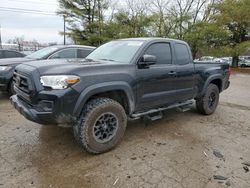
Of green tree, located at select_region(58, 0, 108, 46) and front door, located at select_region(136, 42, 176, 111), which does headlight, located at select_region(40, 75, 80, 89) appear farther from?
green tree, located at select_region(58, 0, 108, 46)

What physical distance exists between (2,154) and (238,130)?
435 centimetres

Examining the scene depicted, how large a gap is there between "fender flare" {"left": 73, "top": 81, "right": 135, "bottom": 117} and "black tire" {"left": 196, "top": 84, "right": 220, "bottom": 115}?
2.42 meters

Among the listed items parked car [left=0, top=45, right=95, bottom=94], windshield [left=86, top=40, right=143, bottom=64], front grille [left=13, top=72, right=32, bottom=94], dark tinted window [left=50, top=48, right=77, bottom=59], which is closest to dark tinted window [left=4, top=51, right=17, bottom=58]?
parked car [left=0, top=45, right=95, bottom=94]

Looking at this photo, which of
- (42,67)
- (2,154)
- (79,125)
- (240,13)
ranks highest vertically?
(240,13)

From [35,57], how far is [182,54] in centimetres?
442

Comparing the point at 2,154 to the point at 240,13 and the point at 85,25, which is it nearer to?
the point at 240,13

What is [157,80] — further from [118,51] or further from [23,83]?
[23,83]

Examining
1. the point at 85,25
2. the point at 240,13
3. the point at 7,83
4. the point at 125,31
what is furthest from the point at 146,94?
the point at 85,25

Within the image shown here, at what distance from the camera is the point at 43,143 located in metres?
3.74

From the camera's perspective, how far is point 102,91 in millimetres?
3293

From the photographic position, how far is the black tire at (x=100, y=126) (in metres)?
3.23

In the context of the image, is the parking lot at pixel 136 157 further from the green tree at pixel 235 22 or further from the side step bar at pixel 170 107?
the green tree at pixel 235 22

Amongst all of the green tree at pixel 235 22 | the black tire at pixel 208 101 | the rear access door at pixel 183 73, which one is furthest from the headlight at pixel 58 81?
the green tree at pixel 235 22

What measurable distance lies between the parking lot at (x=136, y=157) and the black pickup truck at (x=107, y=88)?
36 centimetres
